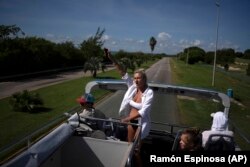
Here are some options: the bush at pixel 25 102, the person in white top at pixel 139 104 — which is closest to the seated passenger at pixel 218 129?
the person in white top at pixel 139 104

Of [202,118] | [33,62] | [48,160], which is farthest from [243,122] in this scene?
[33,62]

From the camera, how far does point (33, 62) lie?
3878 cm

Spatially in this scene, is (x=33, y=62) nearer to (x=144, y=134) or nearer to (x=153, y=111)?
(x=153, y=111)

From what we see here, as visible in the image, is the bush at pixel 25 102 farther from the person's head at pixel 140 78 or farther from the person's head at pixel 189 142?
the person's head at pixel 189 142

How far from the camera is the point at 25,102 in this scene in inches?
665

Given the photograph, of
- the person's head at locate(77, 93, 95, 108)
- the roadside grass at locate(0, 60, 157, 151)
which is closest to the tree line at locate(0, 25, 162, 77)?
the roadside grass at locate(0, 60, 157, 151)

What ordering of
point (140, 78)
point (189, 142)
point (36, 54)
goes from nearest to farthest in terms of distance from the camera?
1. point (189, 142)
2. point (140, 78)
3. point (36, 54)

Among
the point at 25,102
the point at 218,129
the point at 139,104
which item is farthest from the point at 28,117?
the point at 218,129

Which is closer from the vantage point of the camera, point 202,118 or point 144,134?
point 144,134

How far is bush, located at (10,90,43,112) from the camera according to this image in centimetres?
1683

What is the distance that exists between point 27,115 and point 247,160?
13226 millimetres

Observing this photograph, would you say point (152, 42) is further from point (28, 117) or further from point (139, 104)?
point (139, 104)

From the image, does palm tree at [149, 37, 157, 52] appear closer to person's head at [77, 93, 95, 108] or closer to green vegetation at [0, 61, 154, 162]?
green vegetation at [0, 61, 154, 162]

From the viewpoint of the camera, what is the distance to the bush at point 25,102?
16.8 m
